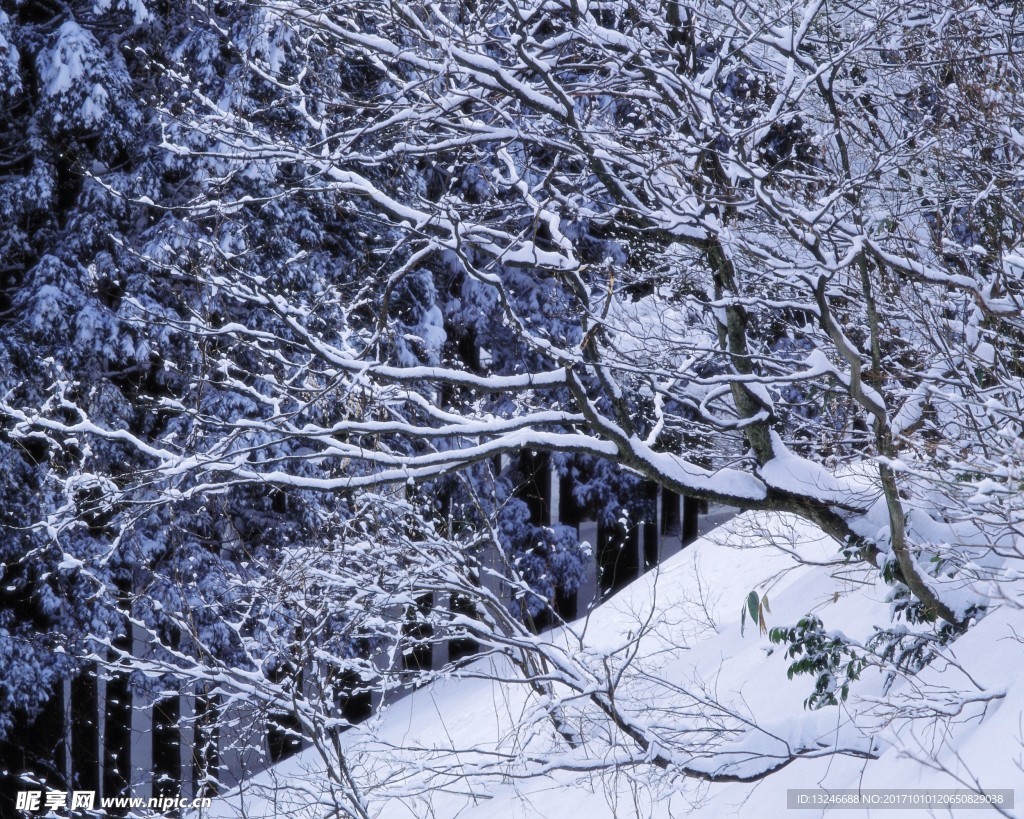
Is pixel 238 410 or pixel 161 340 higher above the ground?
pixel 161 340

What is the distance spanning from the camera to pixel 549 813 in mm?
5988

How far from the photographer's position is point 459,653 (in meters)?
14.5

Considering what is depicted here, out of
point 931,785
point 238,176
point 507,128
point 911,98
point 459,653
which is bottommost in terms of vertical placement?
point 931,785

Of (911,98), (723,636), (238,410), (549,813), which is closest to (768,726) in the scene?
(549,813)

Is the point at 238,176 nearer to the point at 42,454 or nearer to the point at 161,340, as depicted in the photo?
the point at 161,340

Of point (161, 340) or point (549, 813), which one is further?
point (161, 340)

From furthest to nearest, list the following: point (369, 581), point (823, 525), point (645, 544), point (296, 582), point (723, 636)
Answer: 1. point (645, 544)
2. point (723, 636)
3. point (369, 581)
4. point (296, 582)
5. point (823, 525)

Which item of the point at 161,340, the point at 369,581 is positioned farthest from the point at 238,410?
the point at 369,581

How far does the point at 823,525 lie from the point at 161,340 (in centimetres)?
697

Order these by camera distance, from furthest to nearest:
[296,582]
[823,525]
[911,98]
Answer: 1. [911,98]
2. [296,582]
3. [823,525]

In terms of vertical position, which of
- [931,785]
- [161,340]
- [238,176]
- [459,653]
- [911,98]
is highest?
[238,176]

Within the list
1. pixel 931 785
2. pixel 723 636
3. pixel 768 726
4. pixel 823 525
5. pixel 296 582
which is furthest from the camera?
pixel 723 636

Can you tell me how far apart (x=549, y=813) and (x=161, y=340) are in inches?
239

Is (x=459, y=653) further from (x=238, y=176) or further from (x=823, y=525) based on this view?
(x=823, y=525)
